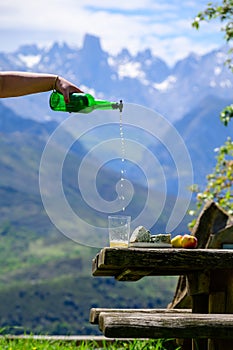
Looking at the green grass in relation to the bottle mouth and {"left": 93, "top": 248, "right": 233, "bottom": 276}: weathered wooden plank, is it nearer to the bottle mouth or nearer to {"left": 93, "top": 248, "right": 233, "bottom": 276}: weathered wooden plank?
{"left": 93, "top": 248, "right": 233, "bottom": 276}: weathered wooden plank

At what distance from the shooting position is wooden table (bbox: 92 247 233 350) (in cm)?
423

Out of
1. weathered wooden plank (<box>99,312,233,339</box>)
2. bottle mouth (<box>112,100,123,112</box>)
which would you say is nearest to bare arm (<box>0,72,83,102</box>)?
bottle mouth (<box>112,100,123,112</box>)

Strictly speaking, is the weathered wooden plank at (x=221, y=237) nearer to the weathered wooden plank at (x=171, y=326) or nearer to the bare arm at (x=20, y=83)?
the weathered wooden plank at (x=171, y=326)

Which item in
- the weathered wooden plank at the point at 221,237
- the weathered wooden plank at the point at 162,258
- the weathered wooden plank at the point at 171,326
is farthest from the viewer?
the weathered wooden plank at the point at 221,237

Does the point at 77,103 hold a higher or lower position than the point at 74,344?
higher

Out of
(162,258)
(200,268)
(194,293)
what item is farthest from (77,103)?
(194,293)

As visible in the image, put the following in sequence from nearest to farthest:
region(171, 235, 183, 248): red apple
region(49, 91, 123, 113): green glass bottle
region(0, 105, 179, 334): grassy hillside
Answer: region(49, 91, 123, 113): green glass bottle
region(171, 235, 183, 248): red apple
region(0, 105, 179, 334): grassy hillside

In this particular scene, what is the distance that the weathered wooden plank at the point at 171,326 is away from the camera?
4160 mm

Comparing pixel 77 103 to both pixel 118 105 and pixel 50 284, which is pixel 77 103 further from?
pixel 50 284

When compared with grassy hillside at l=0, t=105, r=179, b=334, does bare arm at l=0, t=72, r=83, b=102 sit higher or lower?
higher

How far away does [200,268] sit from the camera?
14.6 feet

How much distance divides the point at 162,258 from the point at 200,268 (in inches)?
8.3

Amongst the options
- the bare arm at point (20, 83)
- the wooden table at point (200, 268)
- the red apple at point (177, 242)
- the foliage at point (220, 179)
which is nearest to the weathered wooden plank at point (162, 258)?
the wooden table at point (200, 268)

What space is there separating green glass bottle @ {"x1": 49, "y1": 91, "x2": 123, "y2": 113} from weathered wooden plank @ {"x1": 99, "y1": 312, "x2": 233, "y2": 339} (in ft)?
3.06
